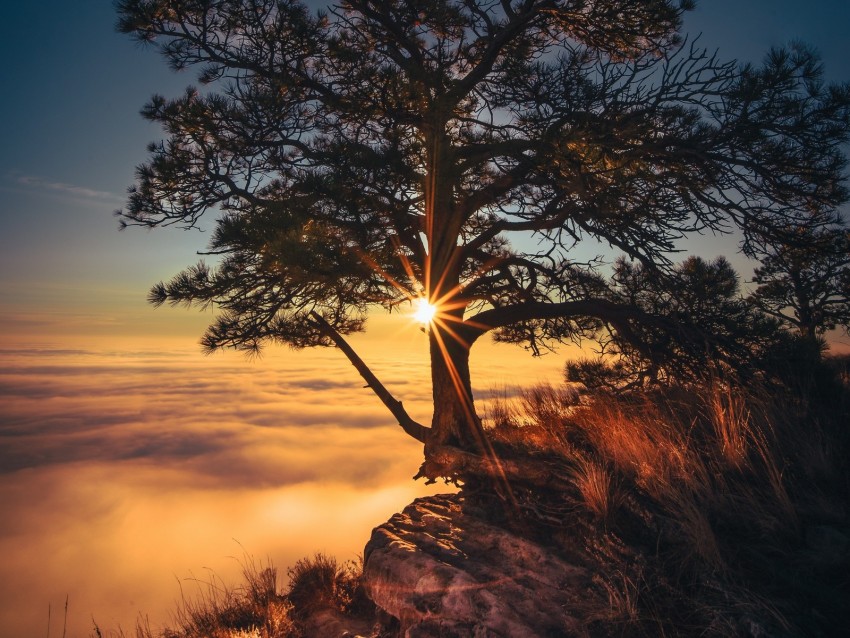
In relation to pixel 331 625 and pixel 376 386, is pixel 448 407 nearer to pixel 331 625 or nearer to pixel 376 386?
pixel 376 386

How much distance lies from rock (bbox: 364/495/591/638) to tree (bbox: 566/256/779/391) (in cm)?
290

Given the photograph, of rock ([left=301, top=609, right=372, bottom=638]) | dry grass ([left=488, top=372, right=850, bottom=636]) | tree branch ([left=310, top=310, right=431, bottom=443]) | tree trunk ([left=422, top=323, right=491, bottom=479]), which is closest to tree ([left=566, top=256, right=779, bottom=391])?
dry grass ([left=488, top=372, right=850, bottom=636])

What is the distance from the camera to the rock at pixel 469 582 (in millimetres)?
3518

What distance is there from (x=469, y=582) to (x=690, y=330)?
3.86m

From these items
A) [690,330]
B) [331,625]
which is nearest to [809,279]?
[690,330]

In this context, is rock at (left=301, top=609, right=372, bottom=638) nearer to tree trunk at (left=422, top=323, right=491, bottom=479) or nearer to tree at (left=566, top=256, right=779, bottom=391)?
tree trunk at (left=422, top=323, right=491, bottom=479)

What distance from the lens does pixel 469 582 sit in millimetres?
3869

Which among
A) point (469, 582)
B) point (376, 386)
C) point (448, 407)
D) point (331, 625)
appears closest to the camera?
point (469, 582)

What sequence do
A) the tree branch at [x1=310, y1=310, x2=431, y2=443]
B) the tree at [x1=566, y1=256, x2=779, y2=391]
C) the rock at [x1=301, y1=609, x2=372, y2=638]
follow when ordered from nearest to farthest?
the rock at [x1=301, y1=609, x2=372, y2=638]
the tree at [x1=566, y1=256, x2=779, y2=391]
the tree branch at [x1=310, y1=310, x2=431, y2=443]

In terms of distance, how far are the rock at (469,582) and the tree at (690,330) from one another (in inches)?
114

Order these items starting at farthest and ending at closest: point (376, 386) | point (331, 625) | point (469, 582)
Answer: point (376, 386) → point (331, 625) → point (469, 582)

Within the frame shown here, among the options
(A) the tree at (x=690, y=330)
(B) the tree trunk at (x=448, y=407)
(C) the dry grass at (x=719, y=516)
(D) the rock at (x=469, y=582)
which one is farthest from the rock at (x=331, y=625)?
(A) the tree at (x=690, y=330)

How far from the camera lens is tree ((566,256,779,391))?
19.2ft

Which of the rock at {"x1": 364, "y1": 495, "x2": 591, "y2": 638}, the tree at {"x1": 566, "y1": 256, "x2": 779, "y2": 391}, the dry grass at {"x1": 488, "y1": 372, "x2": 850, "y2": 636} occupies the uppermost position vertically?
the tree at {"x1": 566, "y1": 256, "x2": 779, "y2": 391}
